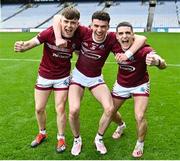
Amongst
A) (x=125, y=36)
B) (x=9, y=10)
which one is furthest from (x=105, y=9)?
(x=125, y=36)

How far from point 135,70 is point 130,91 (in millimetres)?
377

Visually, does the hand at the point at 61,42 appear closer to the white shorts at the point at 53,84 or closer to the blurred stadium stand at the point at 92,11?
the white shorts at the point at 53,84

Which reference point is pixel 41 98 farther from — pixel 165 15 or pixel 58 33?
pixel 165 15

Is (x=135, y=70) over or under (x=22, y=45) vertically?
under

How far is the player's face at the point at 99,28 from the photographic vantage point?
6.08m

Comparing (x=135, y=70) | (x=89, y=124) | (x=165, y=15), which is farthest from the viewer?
(x=165, y=15)

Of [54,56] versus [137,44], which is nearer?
[137,44]

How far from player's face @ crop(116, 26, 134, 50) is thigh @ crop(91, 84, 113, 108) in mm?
790

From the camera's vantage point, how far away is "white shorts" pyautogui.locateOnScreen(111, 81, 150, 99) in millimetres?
6250

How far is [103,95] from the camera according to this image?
20.9 feet

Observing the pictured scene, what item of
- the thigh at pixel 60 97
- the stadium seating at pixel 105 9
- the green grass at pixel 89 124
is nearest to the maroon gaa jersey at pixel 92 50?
the thigh at pixel 60 97

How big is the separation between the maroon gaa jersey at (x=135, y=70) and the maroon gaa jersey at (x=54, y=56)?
883 millimetres

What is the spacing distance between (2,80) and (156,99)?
505cm

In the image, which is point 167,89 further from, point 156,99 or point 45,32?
point 45,32
